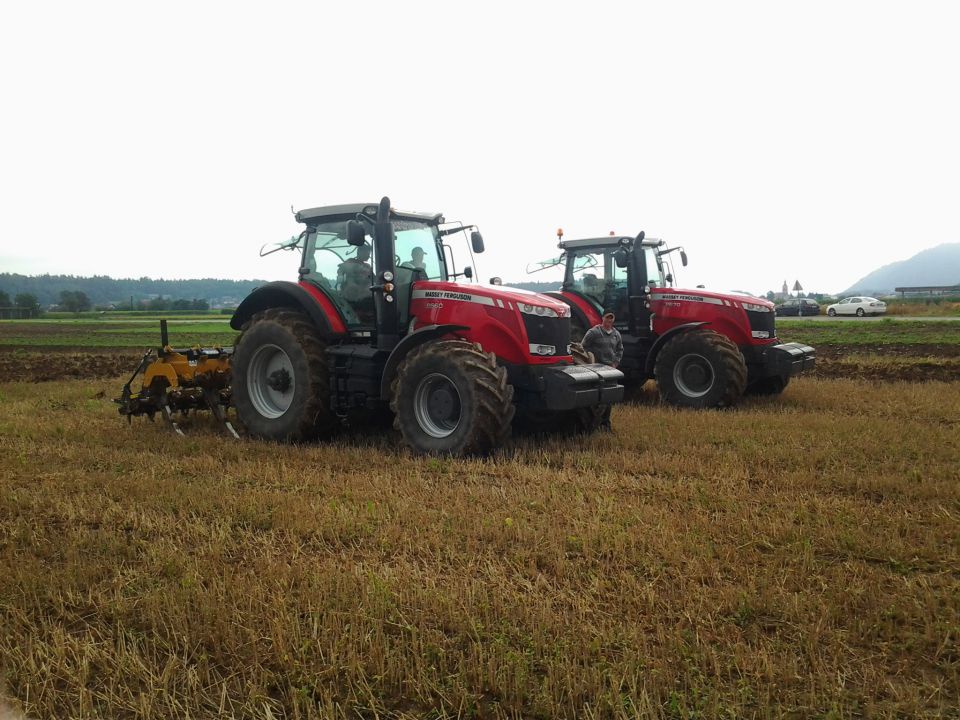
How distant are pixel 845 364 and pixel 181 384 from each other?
12.8 meters

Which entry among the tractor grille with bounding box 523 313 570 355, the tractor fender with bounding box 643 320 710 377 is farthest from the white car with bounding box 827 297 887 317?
the tractor grille with bounding box 523 313 570 355

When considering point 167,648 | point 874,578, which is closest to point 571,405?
point 874,578

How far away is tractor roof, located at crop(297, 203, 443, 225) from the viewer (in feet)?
26.2

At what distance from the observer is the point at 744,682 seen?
3.08 metres

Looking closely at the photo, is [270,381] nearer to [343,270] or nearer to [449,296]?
[343,270]

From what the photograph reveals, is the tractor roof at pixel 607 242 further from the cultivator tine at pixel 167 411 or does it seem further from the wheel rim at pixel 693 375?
the cultivator tine at pixel 167 411

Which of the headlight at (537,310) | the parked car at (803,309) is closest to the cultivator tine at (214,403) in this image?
the headlight at (537,310)

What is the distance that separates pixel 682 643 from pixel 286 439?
220 inches

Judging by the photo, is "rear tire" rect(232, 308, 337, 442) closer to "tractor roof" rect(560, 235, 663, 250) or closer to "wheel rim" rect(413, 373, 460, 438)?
"wheel rim" rect(413, 373, 460, 438)

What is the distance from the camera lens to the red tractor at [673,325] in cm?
1047

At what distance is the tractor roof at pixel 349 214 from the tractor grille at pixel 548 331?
66.4 inches

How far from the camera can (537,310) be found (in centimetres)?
754

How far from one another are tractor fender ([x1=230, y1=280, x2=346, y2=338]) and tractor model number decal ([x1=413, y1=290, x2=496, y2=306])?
0.92 metres

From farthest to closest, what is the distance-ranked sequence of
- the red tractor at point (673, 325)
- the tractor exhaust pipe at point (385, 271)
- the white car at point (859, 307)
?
the white car at point (859, 307)
the red tractor at point (673, 325)
the tractor exhaust pipe at point (385, 271)
